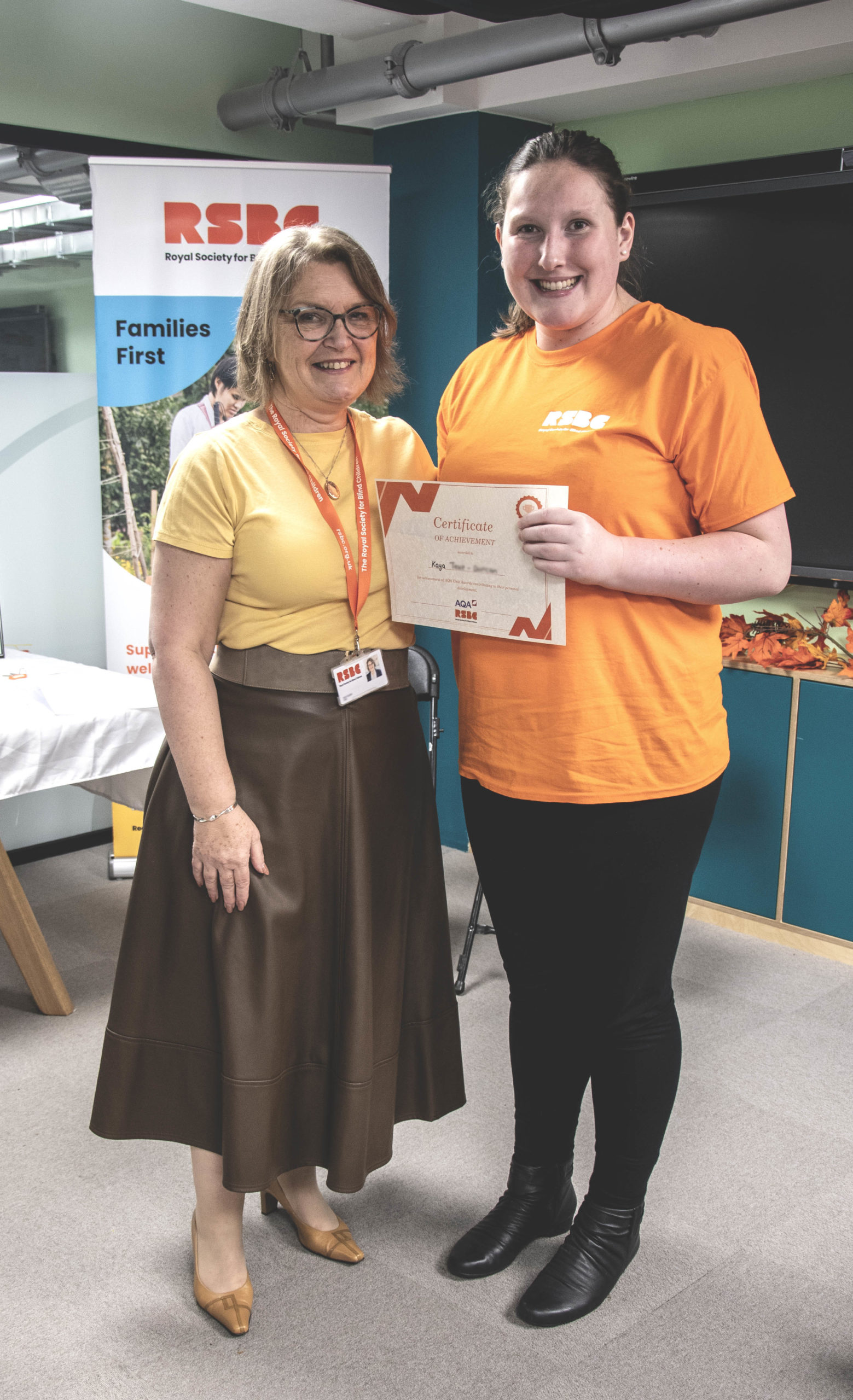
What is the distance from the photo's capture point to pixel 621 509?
5.49 ft

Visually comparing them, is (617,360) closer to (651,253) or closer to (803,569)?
(803,569)

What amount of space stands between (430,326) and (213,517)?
298 cm

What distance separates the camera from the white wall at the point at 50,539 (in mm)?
4188

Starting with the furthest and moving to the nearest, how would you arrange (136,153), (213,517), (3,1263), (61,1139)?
(136,153) → (61,1139) → (3,1263) → (213,517)

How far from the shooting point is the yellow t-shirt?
1659 mm

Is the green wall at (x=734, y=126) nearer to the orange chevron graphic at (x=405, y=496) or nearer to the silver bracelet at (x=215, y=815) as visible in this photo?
the orange chevron graphic at (x=405, y=496)

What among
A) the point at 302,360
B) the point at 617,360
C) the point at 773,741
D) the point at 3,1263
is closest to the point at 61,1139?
the point at 3,1263

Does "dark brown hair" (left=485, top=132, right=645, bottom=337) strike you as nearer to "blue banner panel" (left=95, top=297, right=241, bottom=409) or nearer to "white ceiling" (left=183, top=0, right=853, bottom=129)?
"white ceiling" (left=183, top=0, right=853, bottom=129)

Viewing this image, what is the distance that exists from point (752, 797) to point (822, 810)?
0.75 ft

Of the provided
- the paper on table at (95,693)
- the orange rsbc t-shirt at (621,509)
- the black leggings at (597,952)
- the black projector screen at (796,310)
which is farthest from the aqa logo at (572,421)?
the black projector screen at (796,310)

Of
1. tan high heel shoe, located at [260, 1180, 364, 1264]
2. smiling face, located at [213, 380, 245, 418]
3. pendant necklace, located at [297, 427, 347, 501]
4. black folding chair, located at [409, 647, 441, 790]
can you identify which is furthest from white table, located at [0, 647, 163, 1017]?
pendant necklace, located at [297, 427, 347, 501]

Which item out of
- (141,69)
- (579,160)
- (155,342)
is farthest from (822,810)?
(141,69)

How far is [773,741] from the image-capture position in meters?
3.62

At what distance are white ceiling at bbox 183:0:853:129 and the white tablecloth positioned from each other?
2019mm
